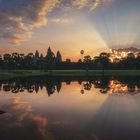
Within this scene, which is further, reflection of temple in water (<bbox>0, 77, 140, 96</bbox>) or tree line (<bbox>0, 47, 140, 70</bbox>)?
tree line (<bbox>0, 47, 140, 70</bbox>)

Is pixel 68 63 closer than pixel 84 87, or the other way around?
pixel 84 87

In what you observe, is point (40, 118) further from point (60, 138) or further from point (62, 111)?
point (60, 138)

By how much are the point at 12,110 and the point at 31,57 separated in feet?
517

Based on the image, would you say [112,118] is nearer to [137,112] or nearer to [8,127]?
[137,112]

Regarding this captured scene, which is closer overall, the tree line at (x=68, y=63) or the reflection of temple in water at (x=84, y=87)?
the reflection of temple in water at (x=84, y=87)

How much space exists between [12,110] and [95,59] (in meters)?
146

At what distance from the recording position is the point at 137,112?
21.4m

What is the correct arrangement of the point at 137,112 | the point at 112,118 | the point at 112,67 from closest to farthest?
the point at 112,118, the point at 137,112, the point at 112,67

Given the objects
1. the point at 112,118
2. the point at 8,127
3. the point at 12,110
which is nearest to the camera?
the point at 8,127

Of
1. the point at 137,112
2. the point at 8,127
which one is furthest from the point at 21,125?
the point at 137,112

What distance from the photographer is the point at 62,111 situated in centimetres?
2239

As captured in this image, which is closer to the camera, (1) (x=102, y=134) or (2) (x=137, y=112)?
(1) (x=102, y=134)

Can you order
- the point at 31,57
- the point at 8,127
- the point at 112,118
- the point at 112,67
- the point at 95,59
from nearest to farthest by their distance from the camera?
1. the point at 8,127
2. the point at 112,118
3. the point at 112,67
4. the point at 95,59
5. the point at 31,57

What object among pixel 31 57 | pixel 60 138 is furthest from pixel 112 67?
pixel 60 138
